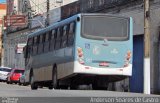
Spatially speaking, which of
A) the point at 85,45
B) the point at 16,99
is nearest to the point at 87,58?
the point at 85,45

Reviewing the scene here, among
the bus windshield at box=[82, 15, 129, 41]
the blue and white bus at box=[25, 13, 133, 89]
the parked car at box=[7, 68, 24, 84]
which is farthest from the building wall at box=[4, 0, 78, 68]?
the bus windshield at box=[82, 15, 129, 41]

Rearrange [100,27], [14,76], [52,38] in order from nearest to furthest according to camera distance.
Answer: [100,27]
[52,38]
[14,76]

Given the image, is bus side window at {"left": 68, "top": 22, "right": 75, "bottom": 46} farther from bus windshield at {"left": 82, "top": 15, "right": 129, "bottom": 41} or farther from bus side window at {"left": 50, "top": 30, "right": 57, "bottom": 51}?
bus side window at {"left": 50, "top": 30, "right": 57, "bottom": 51}

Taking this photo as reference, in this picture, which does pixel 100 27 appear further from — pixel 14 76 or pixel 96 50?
pixel 14 76

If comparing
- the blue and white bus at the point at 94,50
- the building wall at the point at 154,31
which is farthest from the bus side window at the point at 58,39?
the building wall at the point at 154,31

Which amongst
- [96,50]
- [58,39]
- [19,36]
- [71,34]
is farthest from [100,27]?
[19,36]

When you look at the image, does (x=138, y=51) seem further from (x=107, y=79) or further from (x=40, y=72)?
(x=107, y=79)

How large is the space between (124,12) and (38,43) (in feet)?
25.7

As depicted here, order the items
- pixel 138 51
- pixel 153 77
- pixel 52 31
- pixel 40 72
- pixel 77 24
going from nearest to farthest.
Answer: pixel 77 24, pixel 52 31, pixel 40 72, pixel 153 77, pixel 138 51

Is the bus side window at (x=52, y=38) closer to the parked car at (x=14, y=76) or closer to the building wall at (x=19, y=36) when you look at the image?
the parked car at (x=14, y=76)

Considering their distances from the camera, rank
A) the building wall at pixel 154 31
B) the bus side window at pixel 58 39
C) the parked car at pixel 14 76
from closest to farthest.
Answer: the bus side window at pixel 58 39 → the building wall at pixel 154 31 → the parked car at pixel 14 76

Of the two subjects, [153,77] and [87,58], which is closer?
[87,58]

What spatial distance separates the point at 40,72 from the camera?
88.7ft

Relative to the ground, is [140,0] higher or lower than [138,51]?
higher
